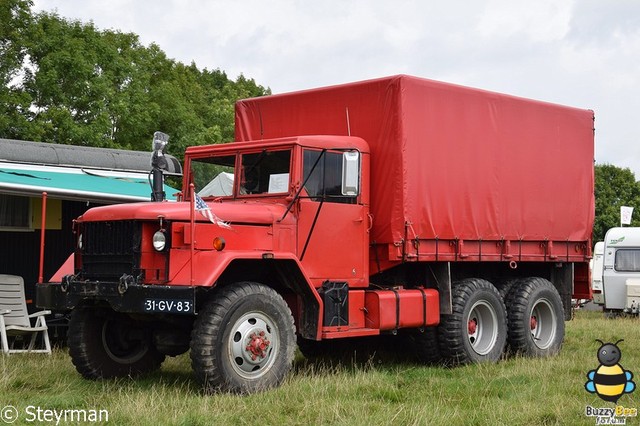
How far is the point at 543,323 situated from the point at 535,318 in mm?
167

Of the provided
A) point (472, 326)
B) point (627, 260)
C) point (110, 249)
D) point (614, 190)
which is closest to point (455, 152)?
point (472, 326)

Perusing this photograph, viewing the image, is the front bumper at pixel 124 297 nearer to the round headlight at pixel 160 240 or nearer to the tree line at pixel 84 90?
the round headlight at pixel 160 240

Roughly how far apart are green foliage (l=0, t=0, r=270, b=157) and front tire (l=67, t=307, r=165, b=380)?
20571 millimetres

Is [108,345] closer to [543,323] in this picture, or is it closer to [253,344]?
[253,344]

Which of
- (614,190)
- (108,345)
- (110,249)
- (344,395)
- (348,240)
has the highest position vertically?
(614,190)

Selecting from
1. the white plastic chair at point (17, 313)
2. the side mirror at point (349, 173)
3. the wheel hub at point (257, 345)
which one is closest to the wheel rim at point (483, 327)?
the side mirror at point (349, 173)

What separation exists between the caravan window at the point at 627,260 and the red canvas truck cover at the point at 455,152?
29.6 ft

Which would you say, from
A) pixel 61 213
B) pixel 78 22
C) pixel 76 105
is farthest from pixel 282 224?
pixel 78 22

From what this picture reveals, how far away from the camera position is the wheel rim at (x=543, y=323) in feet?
42.1

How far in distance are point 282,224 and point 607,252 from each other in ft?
47.9

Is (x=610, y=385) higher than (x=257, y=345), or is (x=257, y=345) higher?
(x=257, y=345)

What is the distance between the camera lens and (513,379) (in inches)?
384

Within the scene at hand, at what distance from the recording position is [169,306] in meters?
8.34

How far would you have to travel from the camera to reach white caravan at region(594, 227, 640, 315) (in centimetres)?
2167
